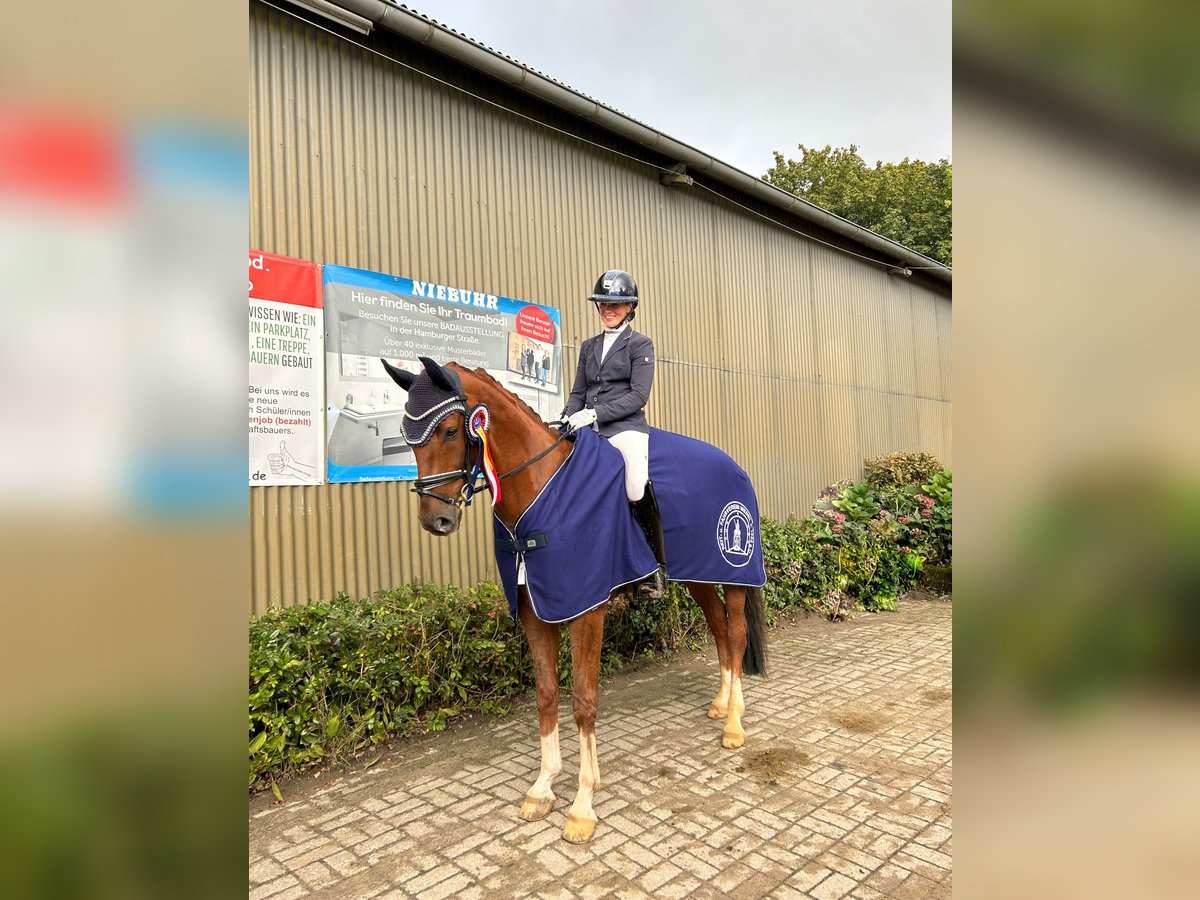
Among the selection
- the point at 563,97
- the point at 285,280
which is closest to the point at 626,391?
the point at 285,280

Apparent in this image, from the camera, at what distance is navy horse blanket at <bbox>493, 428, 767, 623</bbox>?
3273 mm

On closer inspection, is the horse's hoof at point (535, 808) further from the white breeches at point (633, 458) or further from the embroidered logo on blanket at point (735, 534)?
the embroidered logo on blanket at point (735, 534)

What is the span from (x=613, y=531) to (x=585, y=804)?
129cm

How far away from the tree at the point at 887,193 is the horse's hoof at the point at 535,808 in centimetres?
2350

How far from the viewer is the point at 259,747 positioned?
139 inches

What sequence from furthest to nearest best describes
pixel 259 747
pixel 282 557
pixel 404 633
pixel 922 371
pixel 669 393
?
pixel 922 371
pixel 669 393
pixel 282 557
pixel 404 633
pixel 259 747

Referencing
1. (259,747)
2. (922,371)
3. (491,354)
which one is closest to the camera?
(259,747)

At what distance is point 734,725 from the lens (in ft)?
13.6

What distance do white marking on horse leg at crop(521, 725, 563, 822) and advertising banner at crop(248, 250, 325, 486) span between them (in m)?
2.47

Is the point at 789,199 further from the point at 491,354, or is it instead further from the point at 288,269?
the point at 288,269

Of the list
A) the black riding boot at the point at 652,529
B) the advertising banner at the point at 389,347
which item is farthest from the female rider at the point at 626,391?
the advertising banner at the point at 389,347

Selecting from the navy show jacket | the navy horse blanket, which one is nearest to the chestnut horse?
the navy horse blanket
